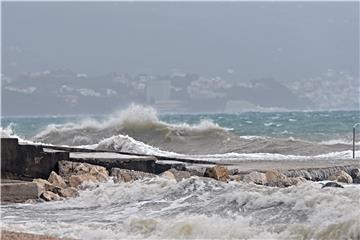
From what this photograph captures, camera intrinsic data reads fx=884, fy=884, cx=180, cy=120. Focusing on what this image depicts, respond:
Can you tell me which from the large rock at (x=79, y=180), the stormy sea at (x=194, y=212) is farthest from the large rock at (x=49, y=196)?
the large rock at (x=79, y=180)

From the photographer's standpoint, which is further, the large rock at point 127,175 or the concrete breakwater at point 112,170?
the large rock at point 127,175

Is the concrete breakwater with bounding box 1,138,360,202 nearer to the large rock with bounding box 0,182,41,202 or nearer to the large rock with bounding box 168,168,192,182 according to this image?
the large rock with bounding box 168,168,192,182

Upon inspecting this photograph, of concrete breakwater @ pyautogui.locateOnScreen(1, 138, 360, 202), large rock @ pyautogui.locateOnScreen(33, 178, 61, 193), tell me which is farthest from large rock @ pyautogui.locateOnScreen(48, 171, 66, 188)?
large rock @ pyautogui.locateOnScreen(33, 178, 61, 193)

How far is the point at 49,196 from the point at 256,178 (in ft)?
11.8

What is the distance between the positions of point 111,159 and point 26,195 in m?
3.36

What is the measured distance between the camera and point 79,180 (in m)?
15.8

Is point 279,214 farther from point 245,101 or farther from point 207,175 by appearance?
point 245,101

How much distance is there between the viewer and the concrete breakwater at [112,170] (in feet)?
51.2

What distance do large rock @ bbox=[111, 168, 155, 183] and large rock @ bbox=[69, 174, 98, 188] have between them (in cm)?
44

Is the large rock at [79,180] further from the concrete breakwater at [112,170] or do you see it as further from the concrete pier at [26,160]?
the concrete pier at [26,160]

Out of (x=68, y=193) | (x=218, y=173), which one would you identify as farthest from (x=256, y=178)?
(x=68, y=193)

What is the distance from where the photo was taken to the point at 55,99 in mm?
112688

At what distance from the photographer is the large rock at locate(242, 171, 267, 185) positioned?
50.2ft

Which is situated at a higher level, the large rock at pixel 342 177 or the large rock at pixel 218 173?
the large rock at pixel 218 173
